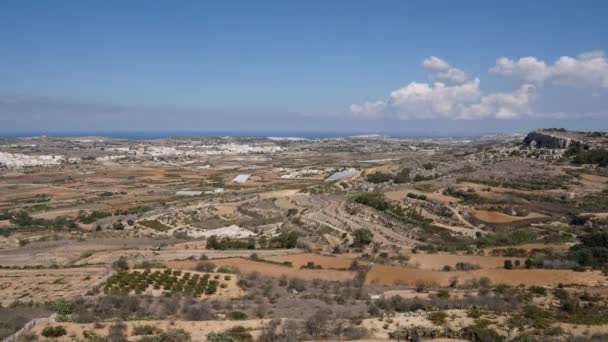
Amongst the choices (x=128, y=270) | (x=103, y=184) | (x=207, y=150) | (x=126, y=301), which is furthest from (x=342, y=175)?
(x=207, y=150)

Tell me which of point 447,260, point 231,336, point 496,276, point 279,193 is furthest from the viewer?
point 279,193

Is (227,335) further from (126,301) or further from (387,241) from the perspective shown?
(387,241)

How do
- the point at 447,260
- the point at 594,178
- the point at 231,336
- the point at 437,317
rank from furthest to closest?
1. the point at 594,178
2. the point at 447,260
3. the point at 437,317
4. the point at 231,336

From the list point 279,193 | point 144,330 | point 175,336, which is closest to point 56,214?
point 279,193

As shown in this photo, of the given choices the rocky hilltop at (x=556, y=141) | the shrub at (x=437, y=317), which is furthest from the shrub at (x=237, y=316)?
the rocky hilltop at (x=556, y=141)

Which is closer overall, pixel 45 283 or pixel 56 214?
pixel 45 283

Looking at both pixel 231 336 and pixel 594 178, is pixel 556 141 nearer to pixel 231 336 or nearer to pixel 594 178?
pixel 594 178

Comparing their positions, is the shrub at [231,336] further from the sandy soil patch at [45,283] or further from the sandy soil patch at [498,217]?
the sandy soil patch at [498,217]

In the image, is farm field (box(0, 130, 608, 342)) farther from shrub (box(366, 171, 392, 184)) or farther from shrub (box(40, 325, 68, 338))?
shrub (box(366, 171, 392, 184))
